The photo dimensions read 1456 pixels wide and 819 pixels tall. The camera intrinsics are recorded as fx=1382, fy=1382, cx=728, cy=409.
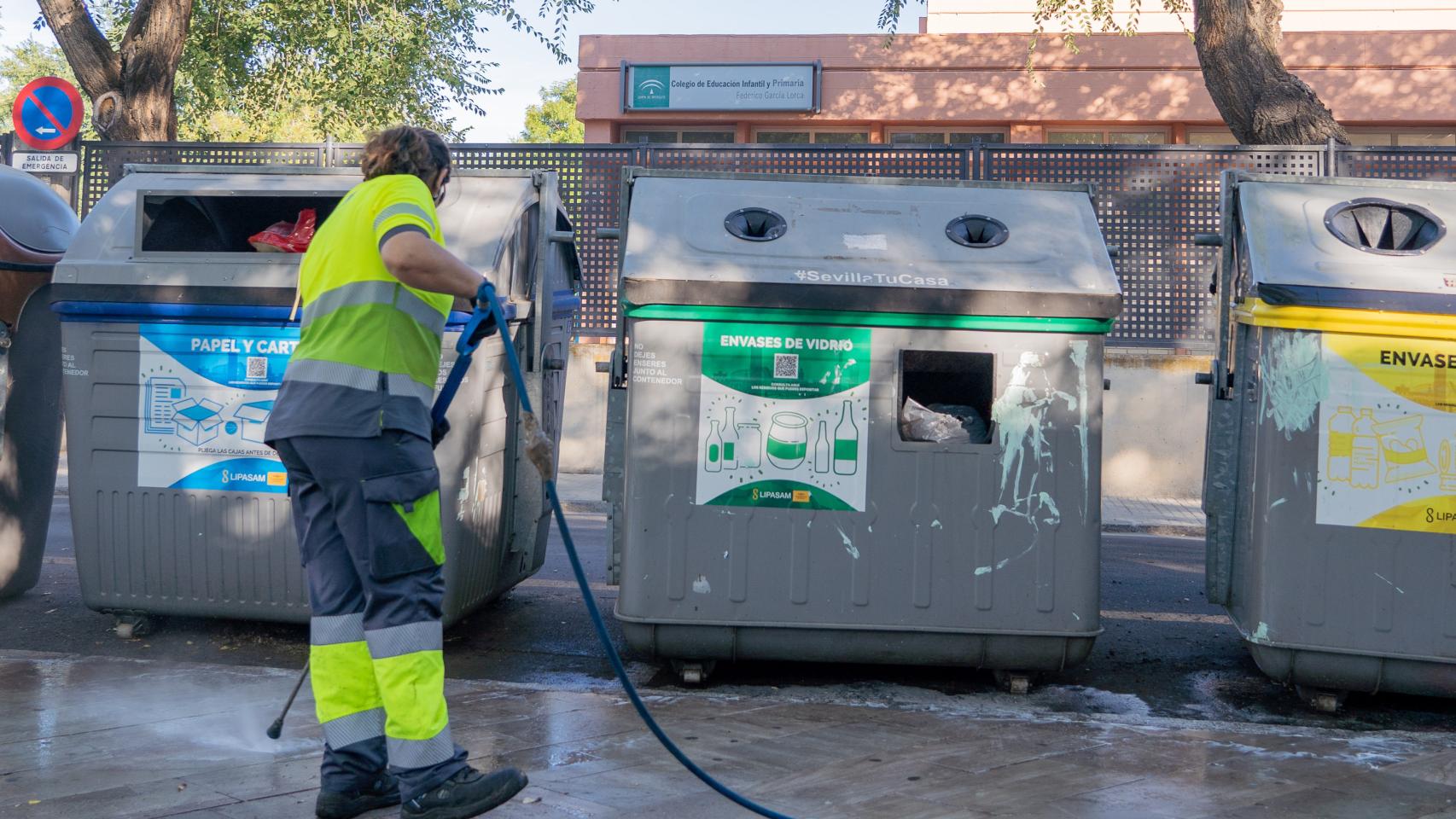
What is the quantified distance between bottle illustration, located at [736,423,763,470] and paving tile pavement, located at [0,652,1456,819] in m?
0.80

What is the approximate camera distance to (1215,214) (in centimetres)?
1105

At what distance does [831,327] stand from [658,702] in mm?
1359

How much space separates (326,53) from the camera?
48.9ft

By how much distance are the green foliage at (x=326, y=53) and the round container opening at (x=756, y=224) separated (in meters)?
10.1

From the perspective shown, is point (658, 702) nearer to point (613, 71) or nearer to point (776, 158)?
point (776, 158)

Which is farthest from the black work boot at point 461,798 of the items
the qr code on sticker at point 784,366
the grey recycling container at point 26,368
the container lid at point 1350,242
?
the grey recycling container at point 26,368

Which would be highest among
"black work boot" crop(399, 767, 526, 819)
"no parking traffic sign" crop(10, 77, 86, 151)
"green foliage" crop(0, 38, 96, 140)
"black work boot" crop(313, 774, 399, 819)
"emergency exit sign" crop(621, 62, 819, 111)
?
"green foliage" crop(0, 38, 96, 140)

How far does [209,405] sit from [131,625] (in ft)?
3.47

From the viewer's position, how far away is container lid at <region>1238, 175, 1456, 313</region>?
4406 mm

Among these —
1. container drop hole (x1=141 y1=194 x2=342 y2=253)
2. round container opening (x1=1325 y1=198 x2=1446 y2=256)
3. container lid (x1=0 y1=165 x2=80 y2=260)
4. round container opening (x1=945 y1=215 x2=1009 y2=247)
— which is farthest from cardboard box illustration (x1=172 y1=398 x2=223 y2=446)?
round container opening (x1=1325 y1=198 x2=1446 y2=256)

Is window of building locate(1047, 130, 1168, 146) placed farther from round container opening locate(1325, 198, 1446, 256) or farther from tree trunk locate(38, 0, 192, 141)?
round container opening locate(1325, 198, 1446, 256)

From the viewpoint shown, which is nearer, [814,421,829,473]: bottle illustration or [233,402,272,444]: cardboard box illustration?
[814,421,829,473]: bottle illustration

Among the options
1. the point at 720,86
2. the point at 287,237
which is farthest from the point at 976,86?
the point at 287,237

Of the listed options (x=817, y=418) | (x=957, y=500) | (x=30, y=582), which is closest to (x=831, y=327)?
(x=817, y=418)
